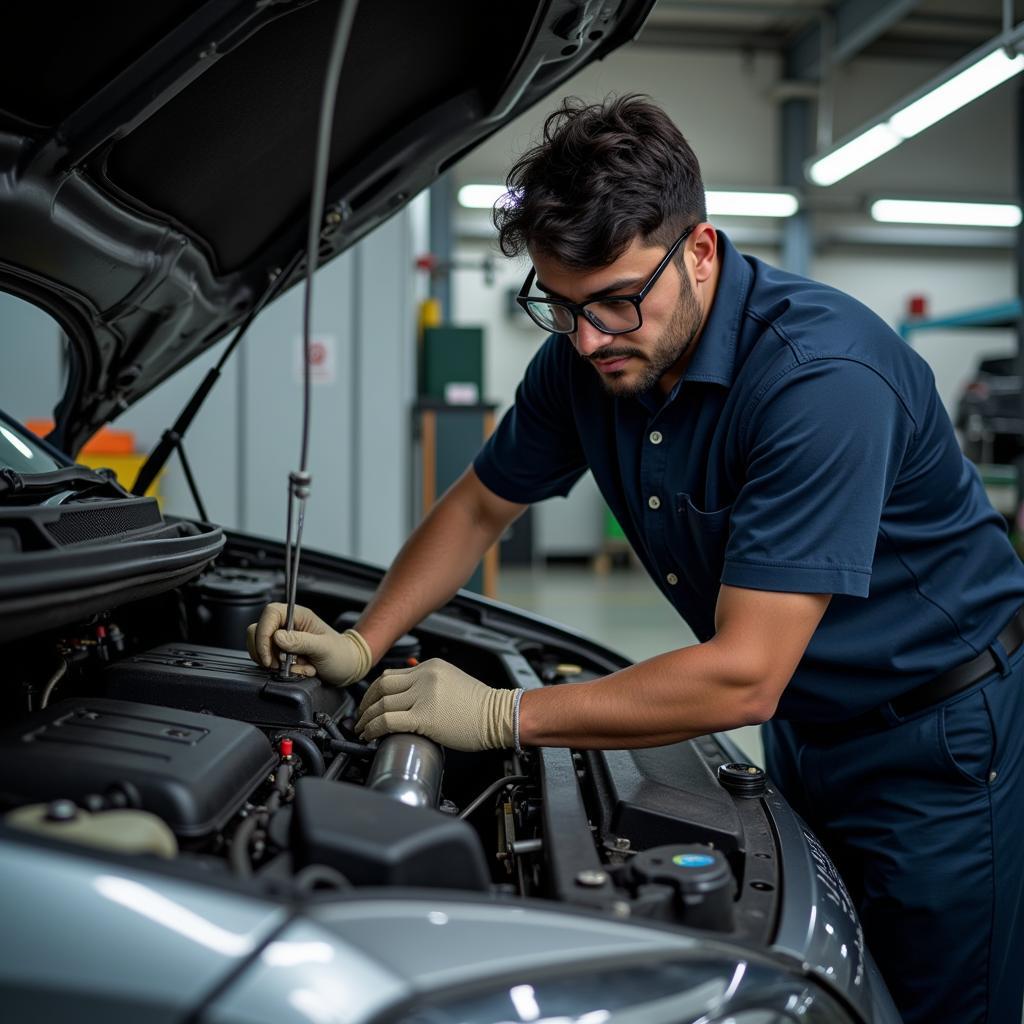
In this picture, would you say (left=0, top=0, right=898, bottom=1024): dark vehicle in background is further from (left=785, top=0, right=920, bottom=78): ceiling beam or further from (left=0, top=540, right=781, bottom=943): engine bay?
(left=785, top=0, right=920, bottom=78): ceiling beam

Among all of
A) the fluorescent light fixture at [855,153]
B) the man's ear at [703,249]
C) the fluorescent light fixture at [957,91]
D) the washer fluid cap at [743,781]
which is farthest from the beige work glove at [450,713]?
the fluorescent light fixture at [855,153]

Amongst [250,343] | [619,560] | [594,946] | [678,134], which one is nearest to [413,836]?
[594,946]

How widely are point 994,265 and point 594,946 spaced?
9568 mm

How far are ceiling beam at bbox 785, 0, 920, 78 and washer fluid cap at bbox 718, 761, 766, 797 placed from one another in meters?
6.39

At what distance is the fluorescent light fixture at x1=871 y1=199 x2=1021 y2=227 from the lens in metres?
7.12

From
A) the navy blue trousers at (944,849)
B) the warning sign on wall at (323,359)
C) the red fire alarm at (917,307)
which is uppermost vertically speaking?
the red fire alarm at (917,307)

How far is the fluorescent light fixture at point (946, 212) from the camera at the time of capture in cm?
712

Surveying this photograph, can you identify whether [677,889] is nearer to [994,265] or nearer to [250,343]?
[250,343]

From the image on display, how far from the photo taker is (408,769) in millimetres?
1021

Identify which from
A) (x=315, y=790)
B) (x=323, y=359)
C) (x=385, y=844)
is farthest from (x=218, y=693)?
(x=323, y=359)

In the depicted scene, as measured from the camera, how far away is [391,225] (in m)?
3.82

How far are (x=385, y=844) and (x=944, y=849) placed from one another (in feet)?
2.84

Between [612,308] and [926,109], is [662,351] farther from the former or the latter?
[926,109]

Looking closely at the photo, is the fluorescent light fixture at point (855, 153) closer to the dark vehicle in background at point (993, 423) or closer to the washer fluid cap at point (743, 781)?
the dark vehicle in background at point (993, 423)
